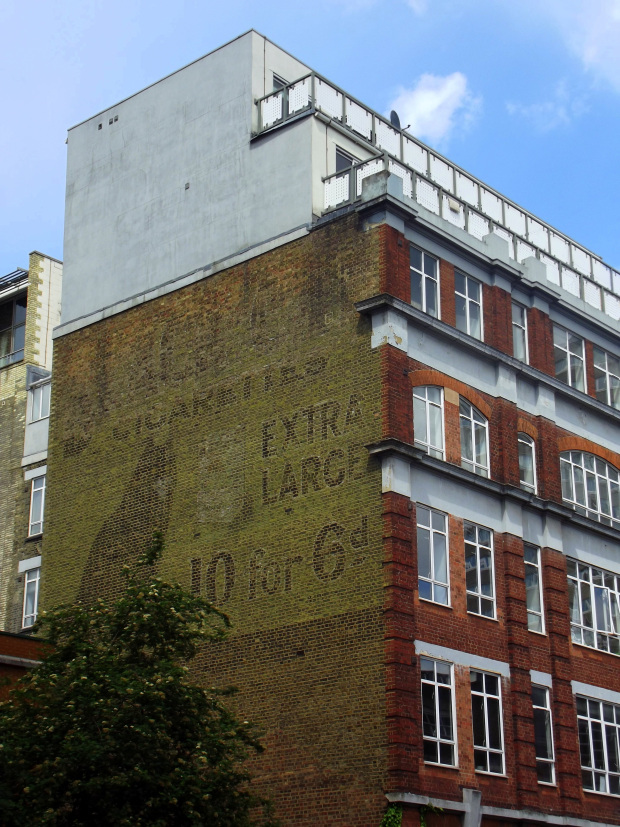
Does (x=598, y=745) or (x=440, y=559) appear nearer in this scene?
(x=440, y=559)

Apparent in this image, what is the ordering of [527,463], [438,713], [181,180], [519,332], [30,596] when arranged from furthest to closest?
1. [30,596]
2. [181,180]
3. [519,332]
4. [527,463]
5. [438,713]

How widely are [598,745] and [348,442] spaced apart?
1094 cm

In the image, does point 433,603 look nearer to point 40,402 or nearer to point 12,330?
point 40,402

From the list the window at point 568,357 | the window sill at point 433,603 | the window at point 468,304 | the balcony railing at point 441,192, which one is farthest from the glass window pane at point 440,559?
the balcony railing at point 441,192

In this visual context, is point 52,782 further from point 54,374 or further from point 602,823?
point 54,374

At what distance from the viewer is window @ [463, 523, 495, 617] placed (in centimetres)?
3406

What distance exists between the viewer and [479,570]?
34562 mm

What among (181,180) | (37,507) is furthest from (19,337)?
(181,180)

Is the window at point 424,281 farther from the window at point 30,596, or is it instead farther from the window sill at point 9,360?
the window sill at point 9,360

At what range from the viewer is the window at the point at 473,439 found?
35.5m

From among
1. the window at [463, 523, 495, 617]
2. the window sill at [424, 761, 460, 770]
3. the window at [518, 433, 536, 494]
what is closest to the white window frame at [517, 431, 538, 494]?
the window at [518, 433, 536, 494]

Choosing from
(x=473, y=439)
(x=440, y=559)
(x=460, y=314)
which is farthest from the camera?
(x=460, y=314)

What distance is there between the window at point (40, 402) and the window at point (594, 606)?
746 inches

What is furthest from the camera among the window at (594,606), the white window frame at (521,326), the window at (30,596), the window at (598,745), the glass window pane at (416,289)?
the window at (30,596)
